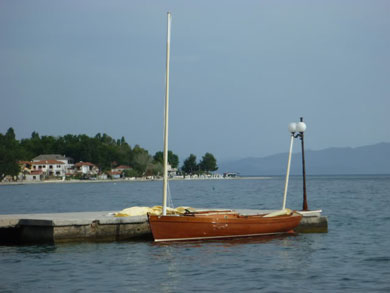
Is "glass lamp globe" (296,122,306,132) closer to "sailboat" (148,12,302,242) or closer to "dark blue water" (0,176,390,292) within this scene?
"sailboat" (148,12,302,242)

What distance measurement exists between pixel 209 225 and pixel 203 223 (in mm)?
316

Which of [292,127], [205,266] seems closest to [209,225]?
[205,266]

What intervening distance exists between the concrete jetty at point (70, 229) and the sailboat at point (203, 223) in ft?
5.03

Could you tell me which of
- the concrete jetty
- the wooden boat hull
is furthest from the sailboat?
the concrete jetty

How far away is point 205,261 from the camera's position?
23422mm

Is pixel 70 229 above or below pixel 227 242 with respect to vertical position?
above

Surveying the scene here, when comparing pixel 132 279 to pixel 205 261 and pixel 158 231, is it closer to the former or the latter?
pixel 205 261

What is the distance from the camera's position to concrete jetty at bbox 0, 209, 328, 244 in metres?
27.0

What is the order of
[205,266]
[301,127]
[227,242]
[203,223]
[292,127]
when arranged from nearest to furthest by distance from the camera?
[205,266], [203,223], [227,242], [301,127], [292,127]

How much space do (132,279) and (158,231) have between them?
7133mm

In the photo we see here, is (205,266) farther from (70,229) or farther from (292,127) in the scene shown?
(292,127)

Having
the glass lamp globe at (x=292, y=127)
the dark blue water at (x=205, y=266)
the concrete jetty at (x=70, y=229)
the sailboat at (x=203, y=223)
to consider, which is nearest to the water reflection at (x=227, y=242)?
the dark blue water at (x=205, y=266)

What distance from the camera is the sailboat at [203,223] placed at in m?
27.2

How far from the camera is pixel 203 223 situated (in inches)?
1095
